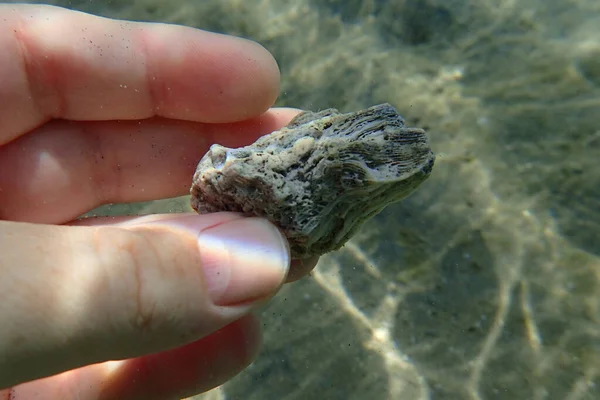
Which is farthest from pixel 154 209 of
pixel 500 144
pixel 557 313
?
pixel 557 313

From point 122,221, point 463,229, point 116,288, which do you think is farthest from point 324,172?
point 463,229

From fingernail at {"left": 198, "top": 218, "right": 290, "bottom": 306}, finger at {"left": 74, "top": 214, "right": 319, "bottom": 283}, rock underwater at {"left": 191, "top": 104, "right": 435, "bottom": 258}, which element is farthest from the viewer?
finger at {"left": 74, "top": 214, "right": 319, "bottom": 283}

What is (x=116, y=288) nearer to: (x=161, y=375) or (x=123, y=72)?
(x=161, y=375)

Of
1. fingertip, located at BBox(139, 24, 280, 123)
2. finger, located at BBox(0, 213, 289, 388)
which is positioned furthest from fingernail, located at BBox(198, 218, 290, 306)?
fingertip, located at BBox(139, 24, 280, 123)

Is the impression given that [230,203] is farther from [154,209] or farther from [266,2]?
[266,2]

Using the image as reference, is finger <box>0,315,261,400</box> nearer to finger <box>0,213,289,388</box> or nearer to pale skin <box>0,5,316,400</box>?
pale skin <box>0,5,316,400</box>

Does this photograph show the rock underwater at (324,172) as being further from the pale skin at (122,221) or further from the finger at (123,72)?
the finger at (123,72)
